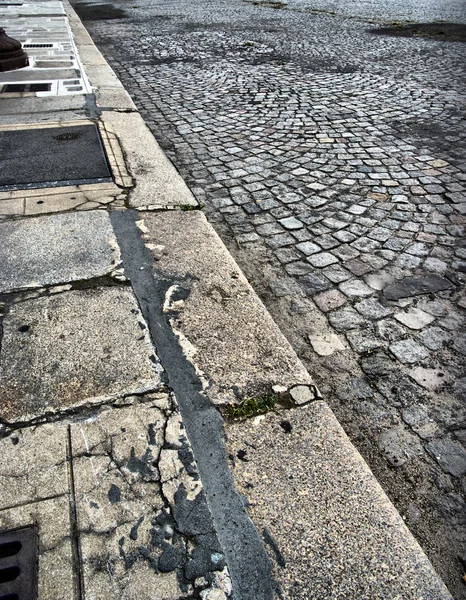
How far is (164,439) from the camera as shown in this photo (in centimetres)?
190

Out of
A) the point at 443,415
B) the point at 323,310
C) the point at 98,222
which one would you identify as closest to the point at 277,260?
the point at 323,310

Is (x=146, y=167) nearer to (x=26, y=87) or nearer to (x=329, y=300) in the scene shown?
(x=329, y=300)

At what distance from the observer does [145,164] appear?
4.33 metres

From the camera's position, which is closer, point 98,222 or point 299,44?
point 98,222

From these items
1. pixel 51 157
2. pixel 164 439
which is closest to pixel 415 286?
pixel 164 439

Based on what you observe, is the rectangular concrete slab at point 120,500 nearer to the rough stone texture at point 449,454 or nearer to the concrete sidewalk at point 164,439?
the concrete sidewalk at point 164,439

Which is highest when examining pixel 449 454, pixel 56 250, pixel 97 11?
pixel 56 250

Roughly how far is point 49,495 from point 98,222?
6.92 ft

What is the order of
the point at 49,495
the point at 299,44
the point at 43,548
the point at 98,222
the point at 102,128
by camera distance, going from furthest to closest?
1. the point at 299,44
2. the point at 102,128
3. the point at 98,222
4. the point at 49,495
5. the point at 43,548

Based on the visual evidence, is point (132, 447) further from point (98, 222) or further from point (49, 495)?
point (98, 222)

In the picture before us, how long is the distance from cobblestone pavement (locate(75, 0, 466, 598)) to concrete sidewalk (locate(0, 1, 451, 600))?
310 millimetres

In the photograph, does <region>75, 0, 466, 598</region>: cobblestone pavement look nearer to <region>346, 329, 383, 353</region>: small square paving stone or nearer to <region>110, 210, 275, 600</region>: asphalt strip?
<region>346, 329, 383, 353</region>: small square paving stone

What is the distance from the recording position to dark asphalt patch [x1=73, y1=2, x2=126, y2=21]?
13094 millimetres

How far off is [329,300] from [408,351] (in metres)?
0.59
